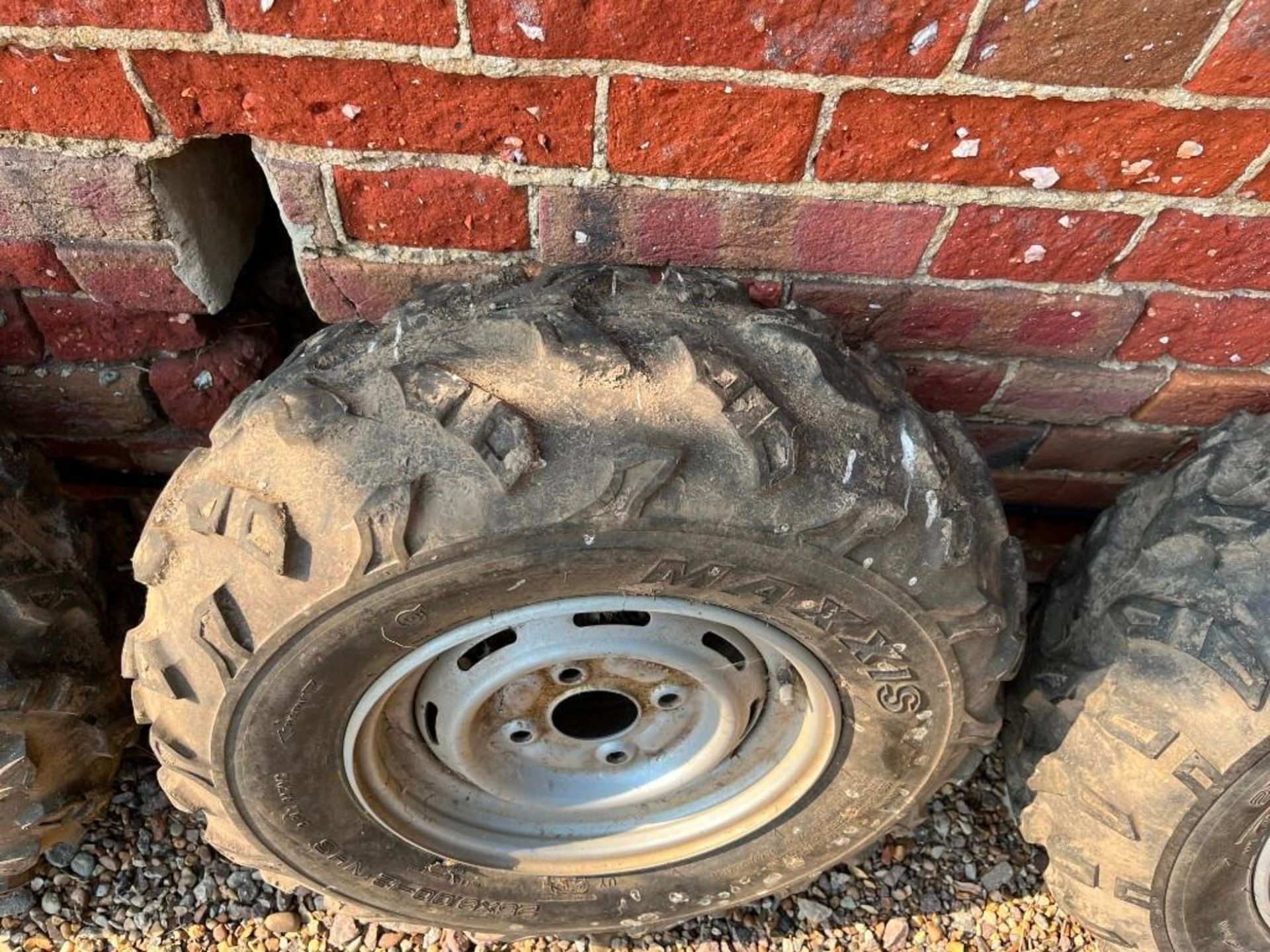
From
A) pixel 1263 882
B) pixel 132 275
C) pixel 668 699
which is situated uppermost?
pixel 132 275

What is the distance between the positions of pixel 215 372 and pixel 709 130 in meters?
0.91

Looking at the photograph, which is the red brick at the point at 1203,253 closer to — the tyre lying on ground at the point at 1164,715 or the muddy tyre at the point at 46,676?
the tyre lying on ground at the point at 1164,715

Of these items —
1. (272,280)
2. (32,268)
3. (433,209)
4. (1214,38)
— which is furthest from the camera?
(272,280)

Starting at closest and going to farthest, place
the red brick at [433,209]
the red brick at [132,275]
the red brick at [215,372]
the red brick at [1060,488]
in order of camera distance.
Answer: the red brick at [433,209] → the red brick at [132,275] → the red brick at [215,372] → the red brick at [1060,488]

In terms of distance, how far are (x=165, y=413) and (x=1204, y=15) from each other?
5.20ft

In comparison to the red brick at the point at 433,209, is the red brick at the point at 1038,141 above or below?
above

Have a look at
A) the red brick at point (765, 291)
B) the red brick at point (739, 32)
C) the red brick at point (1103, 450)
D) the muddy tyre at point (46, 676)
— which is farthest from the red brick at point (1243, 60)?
the muddy tyre at point (46, 676)

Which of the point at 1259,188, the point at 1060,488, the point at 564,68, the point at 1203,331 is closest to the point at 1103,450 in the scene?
the point at 1060,488

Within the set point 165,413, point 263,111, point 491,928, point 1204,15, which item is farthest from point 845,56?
point 491,928

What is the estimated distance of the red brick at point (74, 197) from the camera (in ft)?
4.03

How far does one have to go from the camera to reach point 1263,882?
147cm

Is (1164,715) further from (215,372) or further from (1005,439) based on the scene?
(215,372)

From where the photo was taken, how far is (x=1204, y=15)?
3.39 ft

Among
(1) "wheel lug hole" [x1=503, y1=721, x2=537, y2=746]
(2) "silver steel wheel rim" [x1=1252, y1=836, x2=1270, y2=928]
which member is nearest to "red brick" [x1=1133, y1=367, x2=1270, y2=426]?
(2) "silver steel wheel rim" [x1=1252, y1=836, x2=1270, y2=928]
